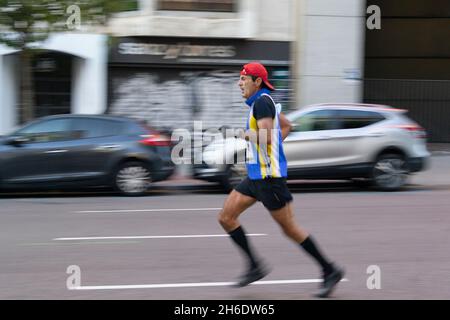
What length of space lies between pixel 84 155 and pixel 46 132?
77 cm

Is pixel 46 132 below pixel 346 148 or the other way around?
the other way around

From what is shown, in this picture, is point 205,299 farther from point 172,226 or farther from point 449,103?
point 449,103

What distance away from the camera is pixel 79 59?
19812mm

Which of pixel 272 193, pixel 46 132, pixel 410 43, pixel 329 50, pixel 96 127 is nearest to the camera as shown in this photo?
pixel 272 193

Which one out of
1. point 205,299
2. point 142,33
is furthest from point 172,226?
point 142,33

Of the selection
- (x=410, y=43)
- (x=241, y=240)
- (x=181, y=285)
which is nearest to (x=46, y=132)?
(x=181, y=285)

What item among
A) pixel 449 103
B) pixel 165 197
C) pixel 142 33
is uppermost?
pixel 142 33

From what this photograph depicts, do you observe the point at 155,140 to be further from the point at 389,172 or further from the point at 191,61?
the point at 191,61

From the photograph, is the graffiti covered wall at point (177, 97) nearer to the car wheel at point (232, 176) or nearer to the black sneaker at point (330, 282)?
the car wheel at point (232, 176)

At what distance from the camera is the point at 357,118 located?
43.7 feet

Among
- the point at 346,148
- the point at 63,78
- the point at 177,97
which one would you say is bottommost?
the point at 346,148
